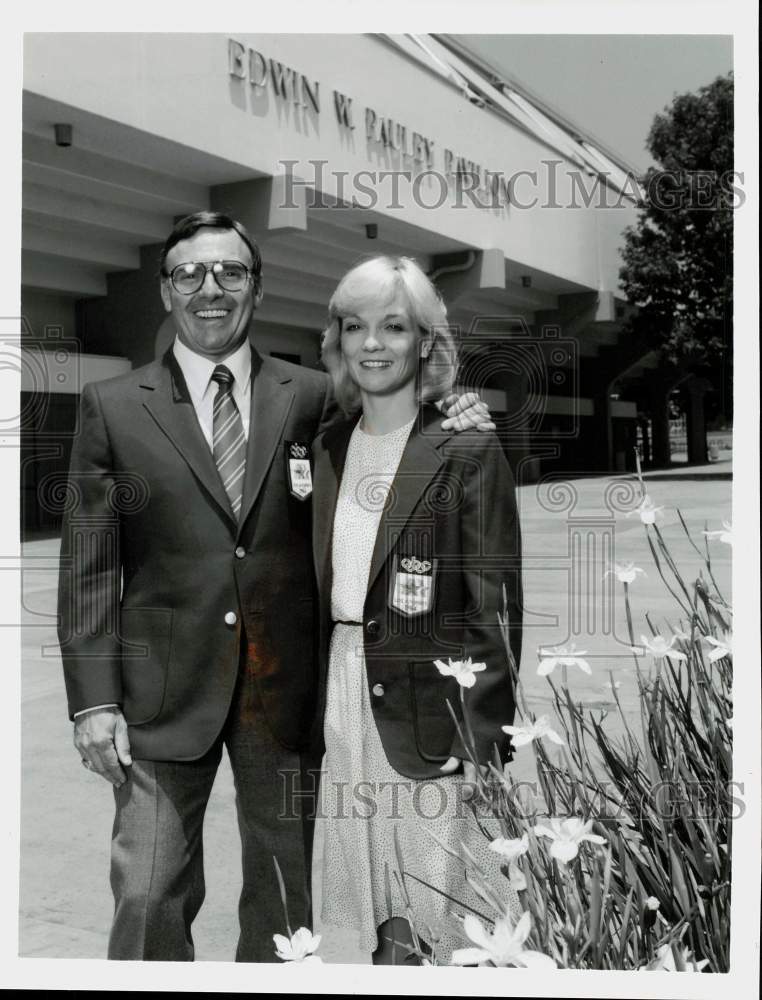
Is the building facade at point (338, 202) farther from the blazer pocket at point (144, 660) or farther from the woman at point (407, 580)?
the blazer pocket at point (144, 660)

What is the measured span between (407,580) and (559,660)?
1.14 feet

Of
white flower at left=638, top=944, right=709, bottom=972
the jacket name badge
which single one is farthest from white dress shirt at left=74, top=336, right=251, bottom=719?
white flower at left=638, top=944, right=709, bottom=972

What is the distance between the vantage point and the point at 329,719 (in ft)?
6.95

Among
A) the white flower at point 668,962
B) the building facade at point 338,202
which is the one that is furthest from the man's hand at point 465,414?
the white flower at point 668,962

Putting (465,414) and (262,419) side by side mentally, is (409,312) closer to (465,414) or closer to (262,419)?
(465,414)

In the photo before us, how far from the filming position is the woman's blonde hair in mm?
2008

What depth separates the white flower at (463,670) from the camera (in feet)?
6.48

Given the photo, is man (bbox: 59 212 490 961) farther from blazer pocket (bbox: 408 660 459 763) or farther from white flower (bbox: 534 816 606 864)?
white flower (bbox: 534 816 606 864)

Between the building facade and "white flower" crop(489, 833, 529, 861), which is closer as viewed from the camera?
"white flower" crop(489, 833, 529, 861)

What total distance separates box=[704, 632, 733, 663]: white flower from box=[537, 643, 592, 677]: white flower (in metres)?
0.24

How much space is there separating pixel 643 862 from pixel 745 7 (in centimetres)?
186

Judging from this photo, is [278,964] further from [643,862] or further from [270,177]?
[270,177]

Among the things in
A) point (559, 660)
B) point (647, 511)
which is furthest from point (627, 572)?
point (559, 660)

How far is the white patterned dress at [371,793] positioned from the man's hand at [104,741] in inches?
16.6
